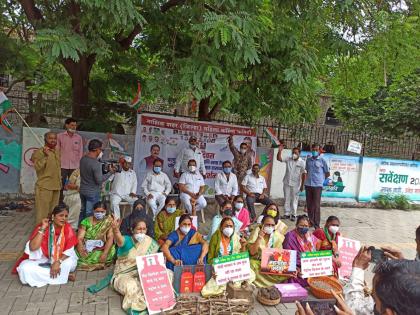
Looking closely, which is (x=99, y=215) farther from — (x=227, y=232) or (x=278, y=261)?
(x=278, y=261)

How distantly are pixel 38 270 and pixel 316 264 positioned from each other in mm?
3367

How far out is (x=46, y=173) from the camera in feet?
18.3

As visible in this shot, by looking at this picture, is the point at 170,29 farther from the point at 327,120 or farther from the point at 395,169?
the point at 327,120

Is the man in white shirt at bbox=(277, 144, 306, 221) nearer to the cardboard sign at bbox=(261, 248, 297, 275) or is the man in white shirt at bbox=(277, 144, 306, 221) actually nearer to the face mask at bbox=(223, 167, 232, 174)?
the face mask at bbox=(223, 167, 232, 174)

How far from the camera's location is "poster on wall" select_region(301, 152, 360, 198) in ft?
34.4

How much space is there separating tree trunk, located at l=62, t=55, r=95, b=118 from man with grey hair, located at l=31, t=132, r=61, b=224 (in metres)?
3.00

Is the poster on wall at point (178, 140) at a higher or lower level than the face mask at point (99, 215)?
higher

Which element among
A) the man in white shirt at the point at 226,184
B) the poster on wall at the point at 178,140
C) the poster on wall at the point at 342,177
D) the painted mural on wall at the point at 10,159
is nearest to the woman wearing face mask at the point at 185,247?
the man in white shirt at the point at 226,184

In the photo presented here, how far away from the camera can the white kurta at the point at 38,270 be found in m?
4.25

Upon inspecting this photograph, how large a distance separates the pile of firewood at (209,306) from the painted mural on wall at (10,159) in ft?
18.7

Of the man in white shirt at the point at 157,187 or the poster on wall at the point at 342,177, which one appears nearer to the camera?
the man in white shirt at the point at 157,187

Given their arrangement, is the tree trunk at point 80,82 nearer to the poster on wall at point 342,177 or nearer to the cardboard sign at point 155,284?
the cardboard sign at point 155,284

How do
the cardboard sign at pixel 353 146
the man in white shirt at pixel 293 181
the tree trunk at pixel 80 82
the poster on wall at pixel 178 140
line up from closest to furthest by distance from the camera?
the poster on wall at pixel 178 140
the tree trunk at pixel 80 82
the man in white shirt at pixel 293 181
the cardboard sign at pixel 353 146

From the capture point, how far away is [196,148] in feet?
26.0
